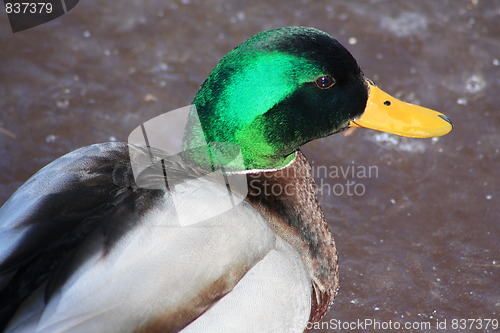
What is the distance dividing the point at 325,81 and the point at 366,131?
1742 mm

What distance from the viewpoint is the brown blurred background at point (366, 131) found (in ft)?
11.9

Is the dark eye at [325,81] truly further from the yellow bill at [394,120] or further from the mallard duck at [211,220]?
the yellow bill at [394,120]

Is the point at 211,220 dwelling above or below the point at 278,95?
below

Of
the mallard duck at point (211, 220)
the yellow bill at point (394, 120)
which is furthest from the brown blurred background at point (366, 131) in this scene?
the yellow bill at point (394, 120)

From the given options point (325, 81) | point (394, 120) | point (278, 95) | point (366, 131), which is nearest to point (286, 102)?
point (278, 95)

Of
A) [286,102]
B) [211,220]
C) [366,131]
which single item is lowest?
[366,131]

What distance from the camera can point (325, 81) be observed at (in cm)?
277

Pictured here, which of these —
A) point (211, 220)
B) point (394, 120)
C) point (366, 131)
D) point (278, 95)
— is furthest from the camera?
point (366, 131)

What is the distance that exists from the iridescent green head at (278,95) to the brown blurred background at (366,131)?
1062 mm

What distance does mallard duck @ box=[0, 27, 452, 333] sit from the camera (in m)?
2.17

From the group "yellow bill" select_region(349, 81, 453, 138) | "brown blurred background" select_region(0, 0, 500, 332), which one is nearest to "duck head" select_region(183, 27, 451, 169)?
"yellow bill" select_region(349, 81, 453, 138)

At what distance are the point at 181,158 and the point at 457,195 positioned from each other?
1841 mm

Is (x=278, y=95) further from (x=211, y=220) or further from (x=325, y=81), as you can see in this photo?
(x=211, y=220)

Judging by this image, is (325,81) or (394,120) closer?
(325,81)
